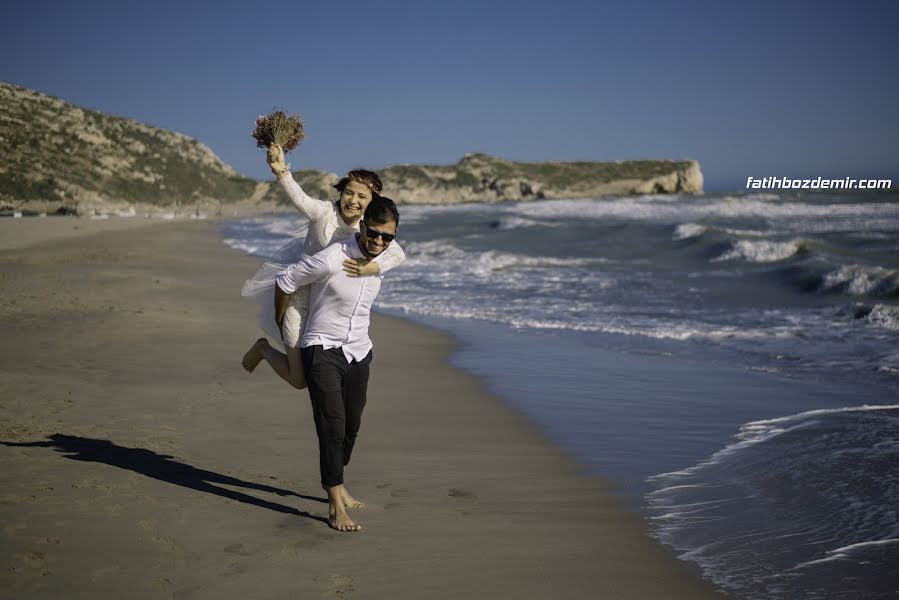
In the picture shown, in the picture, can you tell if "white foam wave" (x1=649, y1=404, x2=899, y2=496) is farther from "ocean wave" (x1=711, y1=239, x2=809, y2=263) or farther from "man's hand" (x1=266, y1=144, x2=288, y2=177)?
"ocean wave" (x1=711, y1=239, x2=809, y2=263)

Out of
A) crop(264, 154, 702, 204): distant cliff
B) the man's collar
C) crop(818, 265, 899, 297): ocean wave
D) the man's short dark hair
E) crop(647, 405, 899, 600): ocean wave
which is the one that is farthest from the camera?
crop(264, 154, 702, 204): distant cliff

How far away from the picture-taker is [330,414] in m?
4.23

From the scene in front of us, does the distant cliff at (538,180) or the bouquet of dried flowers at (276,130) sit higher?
the distant cliff at (538,180)

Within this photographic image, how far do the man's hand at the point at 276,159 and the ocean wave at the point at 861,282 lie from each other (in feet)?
43.6

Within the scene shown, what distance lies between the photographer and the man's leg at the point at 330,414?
4.23 m

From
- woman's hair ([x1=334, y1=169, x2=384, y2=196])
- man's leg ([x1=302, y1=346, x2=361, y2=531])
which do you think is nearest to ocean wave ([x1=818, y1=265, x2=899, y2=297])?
woman's hair ([x1=334, y1=169, x2=384, y2=196])

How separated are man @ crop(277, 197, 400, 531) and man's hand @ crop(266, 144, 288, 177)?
73 cm

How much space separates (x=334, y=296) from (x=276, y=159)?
983 mm

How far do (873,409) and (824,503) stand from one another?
8.25ft

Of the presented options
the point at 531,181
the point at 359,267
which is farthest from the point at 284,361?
the point at 531,181

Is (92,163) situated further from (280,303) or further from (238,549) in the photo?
(238,549)

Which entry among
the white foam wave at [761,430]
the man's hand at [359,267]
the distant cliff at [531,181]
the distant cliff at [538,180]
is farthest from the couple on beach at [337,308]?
the distant cliff at [538,180]

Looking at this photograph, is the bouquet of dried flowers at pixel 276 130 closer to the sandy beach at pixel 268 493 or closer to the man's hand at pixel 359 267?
the man's hand at pixel 359 267

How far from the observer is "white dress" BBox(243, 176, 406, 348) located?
14.5 ft
